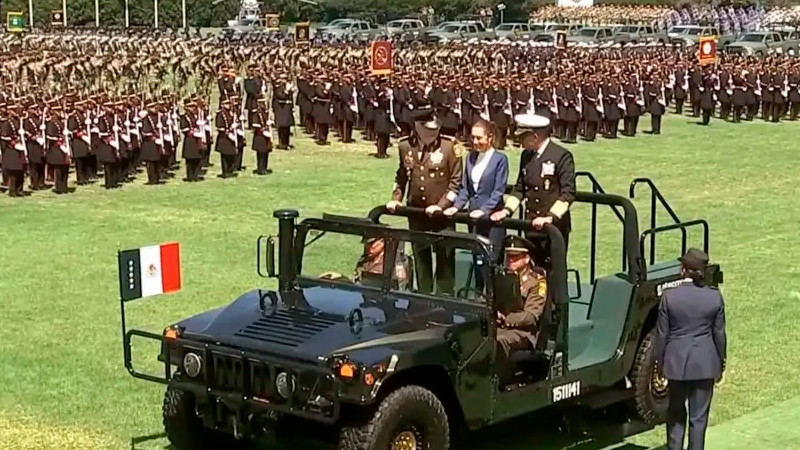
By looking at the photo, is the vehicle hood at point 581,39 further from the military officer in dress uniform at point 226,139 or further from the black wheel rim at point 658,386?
the black wheel rim at point 658,386

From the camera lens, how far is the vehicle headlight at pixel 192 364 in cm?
663

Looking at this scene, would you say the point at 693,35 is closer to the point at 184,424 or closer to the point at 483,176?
the point at 483,176

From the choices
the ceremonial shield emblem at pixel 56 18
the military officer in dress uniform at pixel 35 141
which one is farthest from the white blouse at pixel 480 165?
the ceremonial shield emblem at pixel 56 18

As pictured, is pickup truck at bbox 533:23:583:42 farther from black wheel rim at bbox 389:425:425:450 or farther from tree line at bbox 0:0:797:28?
black wheel rim at bbox 389:425:425:450

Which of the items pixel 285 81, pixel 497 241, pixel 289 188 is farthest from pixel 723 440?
pixel 285 81

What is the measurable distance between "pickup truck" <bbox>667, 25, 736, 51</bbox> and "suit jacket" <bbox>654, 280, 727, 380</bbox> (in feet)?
127

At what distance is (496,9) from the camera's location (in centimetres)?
7406

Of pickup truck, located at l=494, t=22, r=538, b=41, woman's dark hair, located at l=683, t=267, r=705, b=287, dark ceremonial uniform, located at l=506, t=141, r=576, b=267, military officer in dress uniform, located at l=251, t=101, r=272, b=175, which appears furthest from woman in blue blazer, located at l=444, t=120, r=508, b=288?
pickup truck, located at l=494, t=22, r=538, b=41

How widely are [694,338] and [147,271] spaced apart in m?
3.07

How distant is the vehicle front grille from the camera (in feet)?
21.4

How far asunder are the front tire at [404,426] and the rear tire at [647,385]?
182cm

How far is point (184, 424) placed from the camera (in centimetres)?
698

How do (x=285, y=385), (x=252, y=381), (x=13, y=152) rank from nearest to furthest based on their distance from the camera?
(x=285, y=385) < (x=252, y=381) < (x=13, y=152)

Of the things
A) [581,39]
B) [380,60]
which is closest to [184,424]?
[380,60]
